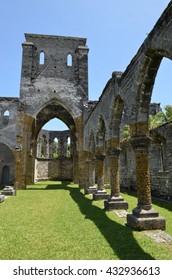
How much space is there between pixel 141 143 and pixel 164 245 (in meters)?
2.68

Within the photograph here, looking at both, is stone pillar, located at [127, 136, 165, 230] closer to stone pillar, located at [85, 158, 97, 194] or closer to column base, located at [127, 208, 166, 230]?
column base, located at [127, 208, 166, 230]

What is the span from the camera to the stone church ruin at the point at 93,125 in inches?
249

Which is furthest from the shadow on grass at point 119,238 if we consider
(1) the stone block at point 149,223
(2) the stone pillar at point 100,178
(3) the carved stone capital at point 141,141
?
(2) the stone pillar at point 100,178

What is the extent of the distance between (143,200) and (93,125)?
8.90 metres

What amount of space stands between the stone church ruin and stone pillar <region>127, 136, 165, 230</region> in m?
0.02

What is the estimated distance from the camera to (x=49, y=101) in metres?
20.6

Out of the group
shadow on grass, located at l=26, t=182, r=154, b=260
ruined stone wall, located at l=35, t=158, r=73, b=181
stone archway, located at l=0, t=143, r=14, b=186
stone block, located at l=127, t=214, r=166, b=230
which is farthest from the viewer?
ruined stone wall, located at l=35, t=158, r=73, b=181

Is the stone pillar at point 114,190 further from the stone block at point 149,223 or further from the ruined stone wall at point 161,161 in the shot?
the ruined stone wall at point 161,161

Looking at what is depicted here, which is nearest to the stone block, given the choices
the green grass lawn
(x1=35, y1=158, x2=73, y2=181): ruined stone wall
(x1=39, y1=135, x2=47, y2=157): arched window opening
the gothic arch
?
the green grass lawn

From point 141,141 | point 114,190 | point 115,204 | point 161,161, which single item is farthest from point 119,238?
point 161,161

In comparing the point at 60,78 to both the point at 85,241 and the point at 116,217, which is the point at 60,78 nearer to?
the point at 116,217

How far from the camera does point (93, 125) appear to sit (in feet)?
48.5

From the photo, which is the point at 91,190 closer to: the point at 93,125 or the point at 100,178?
the point at 100,178

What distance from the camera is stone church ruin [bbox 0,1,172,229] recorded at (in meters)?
6.33
